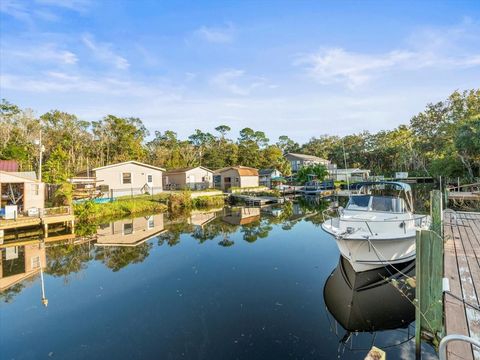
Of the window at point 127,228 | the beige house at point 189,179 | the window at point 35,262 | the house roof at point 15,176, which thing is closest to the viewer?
the window at point 35,262

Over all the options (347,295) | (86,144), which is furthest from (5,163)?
(347,295)

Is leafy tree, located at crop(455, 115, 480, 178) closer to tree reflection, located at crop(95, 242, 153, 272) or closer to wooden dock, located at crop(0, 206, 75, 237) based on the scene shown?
tree reflection, located at crop(95, 242, 153, 272)

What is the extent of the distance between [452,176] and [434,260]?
92.8 feet

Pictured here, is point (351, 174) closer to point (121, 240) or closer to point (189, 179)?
point (189, 179)

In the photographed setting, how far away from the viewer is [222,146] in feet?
182

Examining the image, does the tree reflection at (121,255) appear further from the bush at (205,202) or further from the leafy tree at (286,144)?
the leafy tree at (286,144)

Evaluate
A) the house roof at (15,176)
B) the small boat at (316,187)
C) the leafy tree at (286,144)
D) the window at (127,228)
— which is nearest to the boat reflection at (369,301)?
the window at (127,228)

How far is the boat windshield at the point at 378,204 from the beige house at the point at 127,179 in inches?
804

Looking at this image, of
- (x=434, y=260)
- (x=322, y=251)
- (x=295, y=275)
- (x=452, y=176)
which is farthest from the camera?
(x=452, y=176)

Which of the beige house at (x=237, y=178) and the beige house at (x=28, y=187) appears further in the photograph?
the beige house at (x=237, y=178)

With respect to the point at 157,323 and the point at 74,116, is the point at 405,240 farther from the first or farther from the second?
the point at 74,116

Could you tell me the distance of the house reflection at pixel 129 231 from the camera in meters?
13.2

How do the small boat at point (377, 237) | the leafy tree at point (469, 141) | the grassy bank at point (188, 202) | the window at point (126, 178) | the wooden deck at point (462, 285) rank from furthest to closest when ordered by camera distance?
1. the window at point (126, 178)
2. the grassy bank at point (188, 202)
3. the leafy tree at point (469, 141)
4. the small boat at point (377, 237)
5. the wooden deck at point (462, 285)

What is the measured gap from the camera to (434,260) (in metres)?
4.36
